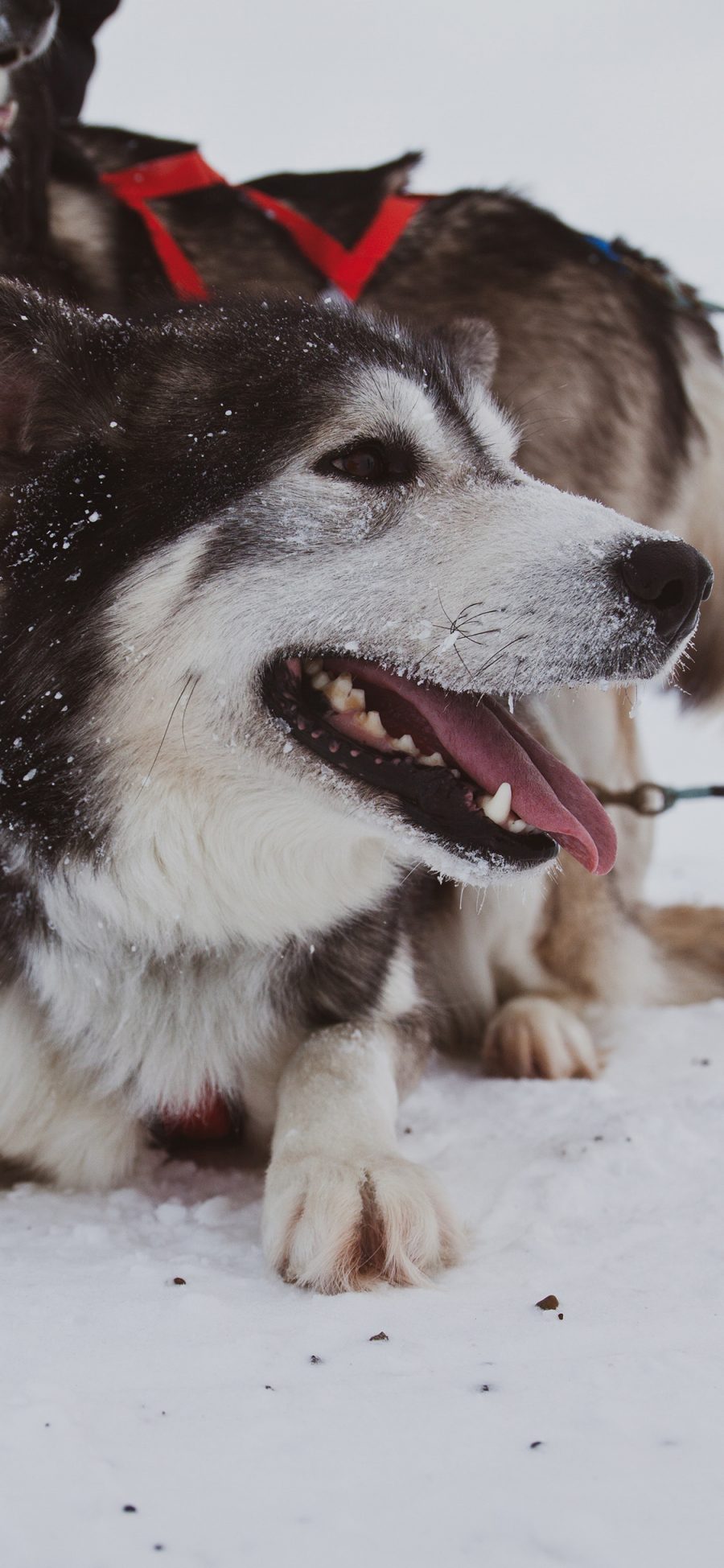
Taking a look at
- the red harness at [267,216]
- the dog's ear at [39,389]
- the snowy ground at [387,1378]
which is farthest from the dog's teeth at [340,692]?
the red harness at [267,216]

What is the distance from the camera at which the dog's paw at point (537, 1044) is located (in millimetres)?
2785

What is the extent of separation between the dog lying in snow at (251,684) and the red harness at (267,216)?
3.57ft

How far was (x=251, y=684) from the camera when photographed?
6.17ft

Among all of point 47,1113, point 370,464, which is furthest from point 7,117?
point 47,1113

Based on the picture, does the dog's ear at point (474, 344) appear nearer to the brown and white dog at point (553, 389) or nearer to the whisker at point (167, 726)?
the brown and white dog at point (553, 389)

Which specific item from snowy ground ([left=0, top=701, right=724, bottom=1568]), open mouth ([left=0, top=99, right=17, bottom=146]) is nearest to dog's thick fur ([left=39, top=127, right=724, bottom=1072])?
open mouth ([left=0, top=99, right=17, bottom=146])

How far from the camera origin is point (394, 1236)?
170 cm

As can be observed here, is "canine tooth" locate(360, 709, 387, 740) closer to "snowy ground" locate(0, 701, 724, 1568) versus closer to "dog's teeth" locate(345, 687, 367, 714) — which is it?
"dog's teeth" locate(345, 687, 367, 714)

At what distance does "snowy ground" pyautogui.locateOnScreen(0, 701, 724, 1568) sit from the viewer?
1.11 m

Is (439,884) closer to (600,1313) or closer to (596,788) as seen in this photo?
(596,788)

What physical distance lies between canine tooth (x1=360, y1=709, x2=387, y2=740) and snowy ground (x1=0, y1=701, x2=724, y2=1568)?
29.6 inches

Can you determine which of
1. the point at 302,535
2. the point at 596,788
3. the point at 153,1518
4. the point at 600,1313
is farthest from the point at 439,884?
the point at 153,1518

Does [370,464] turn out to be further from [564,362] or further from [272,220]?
[272,220]

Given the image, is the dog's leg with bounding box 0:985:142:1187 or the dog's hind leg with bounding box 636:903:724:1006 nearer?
the dog's leg with bounding box 0:985:142:1187
